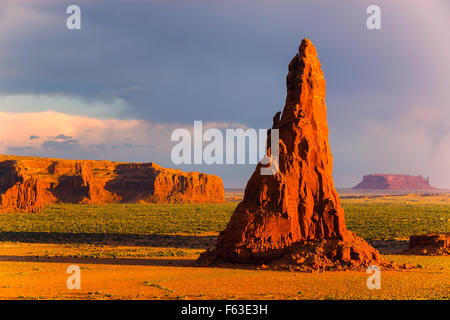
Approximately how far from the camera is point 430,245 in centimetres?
3225

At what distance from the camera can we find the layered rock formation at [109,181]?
451 feet

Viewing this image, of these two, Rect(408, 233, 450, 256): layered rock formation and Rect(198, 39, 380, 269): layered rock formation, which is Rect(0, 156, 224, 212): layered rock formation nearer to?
Rect(198, 39, 380, 269): layered rock formation

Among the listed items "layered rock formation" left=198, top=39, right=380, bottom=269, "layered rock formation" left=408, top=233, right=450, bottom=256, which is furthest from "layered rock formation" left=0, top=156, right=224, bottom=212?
"layered rock formation" left=408, top=233, right=450, bottom=256

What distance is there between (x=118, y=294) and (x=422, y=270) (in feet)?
53.4

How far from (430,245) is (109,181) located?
13638 cm

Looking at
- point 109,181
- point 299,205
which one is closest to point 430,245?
point 299,205

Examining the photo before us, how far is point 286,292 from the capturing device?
1756 centimetres

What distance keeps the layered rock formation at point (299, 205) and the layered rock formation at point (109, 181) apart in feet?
307

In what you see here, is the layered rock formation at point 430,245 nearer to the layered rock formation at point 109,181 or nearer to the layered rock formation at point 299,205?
the layered rock formation at point 299,205

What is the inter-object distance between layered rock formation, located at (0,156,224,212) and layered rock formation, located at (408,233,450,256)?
9420 centimetres

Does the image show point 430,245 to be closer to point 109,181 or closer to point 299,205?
point 299,205

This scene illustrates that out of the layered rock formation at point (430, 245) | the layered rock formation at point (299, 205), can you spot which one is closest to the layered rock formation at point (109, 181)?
the layered rock formation at point (299, 205)

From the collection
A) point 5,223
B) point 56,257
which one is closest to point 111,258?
point 56,257

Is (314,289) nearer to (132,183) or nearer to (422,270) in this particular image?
(422,270)
